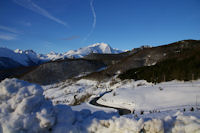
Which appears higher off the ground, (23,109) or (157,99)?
(23,109)

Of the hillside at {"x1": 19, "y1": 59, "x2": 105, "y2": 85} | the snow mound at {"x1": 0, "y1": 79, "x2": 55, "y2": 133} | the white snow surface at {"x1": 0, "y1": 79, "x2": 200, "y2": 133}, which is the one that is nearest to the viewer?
the white snow surface at {"x1": 0, "y1": 79, "x2": 200, "y2": 133}

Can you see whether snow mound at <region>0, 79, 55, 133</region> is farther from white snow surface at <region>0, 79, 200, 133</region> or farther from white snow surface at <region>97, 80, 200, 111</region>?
white snow surface at <region>97, 80, 200, 111</region>

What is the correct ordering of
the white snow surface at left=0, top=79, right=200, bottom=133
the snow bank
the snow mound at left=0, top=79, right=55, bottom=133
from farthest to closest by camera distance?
the snow mound at left=0, top=79, right=55, bottom=133 < the white snow surface at left=0, top=79, right=200, bottom=133 < the snow bank

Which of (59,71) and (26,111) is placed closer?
(26,111)

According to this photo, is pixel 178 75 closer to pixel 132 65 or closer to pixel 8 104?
pixel 8 104

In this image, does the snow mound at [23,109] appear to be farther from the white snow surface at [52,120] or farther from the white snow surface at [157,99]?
the white snow surface at [157,99]

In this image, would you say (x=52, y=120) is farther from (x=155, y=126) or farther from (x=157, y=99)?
(x=157, y=99)

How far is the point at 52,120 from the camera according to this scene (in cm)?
346

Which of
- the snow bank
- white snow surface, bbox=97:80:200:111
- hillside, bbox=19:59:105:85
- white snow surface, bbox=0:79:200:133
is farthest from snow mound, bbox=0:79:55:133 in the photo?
hillside, bbox=19:59:105:85

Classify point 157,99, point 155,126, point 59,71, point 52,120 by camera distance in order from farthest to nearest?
1. point 59,71
2. point 157,99
3. point 52,120
4. point 155,126

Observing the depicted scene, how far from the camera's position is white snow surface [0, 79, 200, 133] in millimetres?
3139

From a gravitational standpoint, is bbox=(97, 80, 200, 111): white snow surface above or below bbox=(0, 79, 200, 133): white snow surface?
below

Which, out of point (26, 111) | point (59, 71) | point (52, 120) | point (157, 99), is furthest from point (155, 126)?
point (59, 71)

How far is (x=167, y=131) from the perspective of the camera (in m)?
3.10
